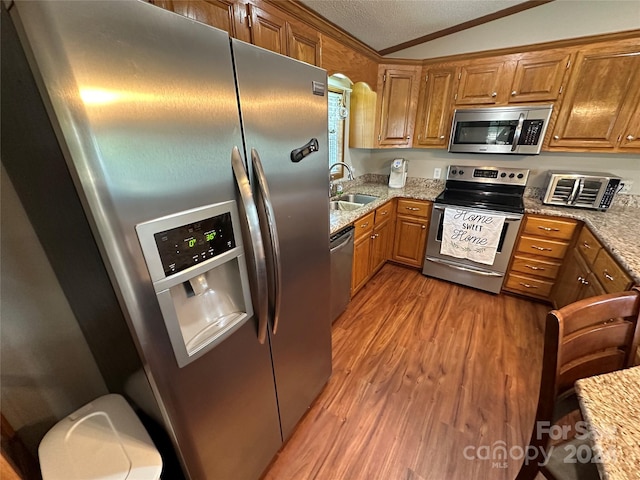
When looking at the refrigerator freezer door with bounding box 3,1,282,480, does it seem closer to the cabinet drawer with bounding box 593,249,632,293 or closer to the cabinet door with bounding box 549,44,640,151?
the cabinet drawer with bounding box 593,249,632,293

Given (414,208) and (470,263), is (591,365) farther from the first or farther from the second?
(414,208)

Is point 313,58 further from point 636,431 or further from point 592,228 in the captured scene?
point 592,228

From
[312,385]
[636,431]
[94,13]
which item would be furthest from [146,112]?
[312,385]

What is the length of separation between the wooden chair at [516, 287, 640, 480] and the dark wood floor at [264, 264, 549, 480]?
57cm

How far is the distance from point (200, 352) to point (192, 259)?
296mm

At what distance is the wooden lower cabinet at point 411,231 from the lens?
281 centimetres

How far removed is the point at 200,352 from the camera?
0.78 metres

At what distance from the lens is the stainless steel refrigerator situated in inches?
19.6

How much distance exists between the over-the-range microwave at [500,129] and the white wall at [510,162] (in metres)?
0.31

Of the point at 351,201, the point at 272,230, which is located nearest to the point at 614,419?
the point at 272,230

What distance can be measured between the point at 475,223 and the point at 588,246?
2.56 feet

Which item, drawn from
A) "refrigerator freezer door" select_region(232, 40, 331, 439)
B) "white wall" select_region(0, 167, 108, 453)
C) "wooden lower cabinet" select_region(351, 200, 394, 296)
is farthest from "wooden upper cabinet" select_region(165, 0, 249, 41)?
"wooden lower cabinet" select_region(351, 200, 394, 296)

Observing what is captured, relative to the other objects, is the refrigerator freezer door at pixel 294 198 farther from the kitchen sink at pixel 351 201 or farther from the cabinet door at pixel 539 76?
the cabinet door at pixel 539 76

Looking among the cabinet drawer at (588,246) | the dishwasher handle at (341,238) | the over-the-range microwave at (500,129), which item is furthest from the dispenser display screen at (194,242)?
the over-the-range microwave at (500,129)
